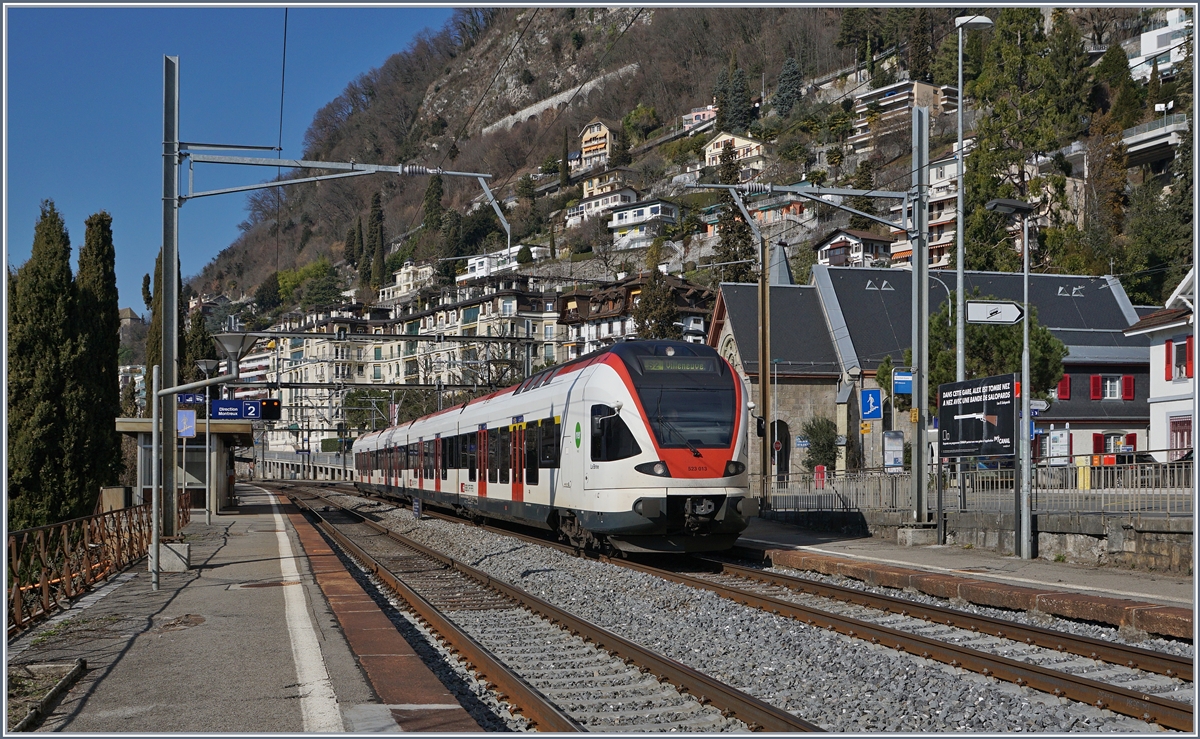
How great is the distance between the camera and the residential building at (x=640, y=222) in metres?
136

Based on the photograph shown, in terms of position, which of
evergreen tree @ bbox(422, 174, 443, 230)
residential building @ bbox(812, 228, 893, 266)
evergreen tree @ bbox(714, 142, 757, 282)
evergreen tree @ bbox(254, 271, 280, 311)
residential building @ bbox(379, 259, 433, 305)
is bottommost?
evergreen tree @ bbox(714, 142, 757, 282)

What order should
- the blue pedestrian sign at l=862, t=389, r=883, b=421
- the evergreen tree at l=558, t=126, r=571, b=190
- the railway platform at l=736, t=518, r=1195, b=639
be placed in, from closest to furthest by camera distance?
the railway platform at l=736, t=518, r=1195, b=639, the blue pedestrian sign at l=862, t=389, r=883, b=421, the evergreen tree at l=558, t=126, r=571, b=190

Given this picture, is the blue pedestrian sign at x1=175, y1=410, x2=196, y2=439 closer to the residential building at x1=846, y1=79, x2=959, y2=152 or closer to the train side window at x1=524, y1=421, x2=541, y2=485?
the train side window at x1=524, y1=421, x2=541, y2=485

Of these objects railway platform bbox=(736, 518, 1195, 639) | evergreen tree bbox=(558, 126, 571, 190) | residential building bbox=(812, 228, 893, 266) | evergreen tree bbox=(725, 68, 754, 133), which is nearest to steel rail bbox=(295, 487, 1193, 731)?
railway platform bbox=(736, 518, 1195, 639)

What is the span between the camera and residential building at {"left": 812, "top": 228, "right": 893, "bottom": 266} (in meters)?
99.9

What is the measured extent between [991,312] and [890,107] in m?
119

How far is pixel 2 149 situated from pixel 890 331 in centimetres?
5224

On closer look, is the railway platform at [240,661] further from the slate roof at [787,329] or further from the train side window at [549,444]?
the slate roof at [787,329]

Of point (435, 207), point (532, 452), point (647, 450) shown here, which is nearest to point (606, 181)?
point (435, 207)

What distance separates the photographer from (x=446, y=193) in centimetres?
15962

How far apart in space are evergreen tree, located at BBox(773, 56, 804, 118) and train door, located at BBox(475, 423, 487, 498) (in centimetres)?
13347

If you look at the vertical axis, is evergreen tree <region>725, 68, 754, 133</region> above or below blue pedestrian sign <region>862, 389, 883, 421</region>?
above

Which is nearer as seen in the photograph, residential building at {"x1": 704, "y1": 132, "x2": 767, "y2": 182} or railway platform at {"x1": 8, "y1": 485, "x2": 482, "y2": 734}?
railway platform at {"x1": 8, "y1": 485, "x2": 482, "y2": 734}

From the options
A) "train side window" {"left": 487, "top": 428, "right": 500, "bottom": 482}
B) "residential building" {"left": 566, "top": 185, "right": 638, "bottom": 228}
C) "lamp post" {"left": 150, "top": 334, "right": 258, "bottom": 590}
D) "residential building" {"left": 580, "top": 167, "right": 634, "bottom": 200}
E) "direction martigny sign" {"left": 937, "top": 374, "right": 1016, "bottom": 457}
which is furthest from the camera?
"residential building" {"left": 580, "top": 167, "right": 634, "bottom": 200}
